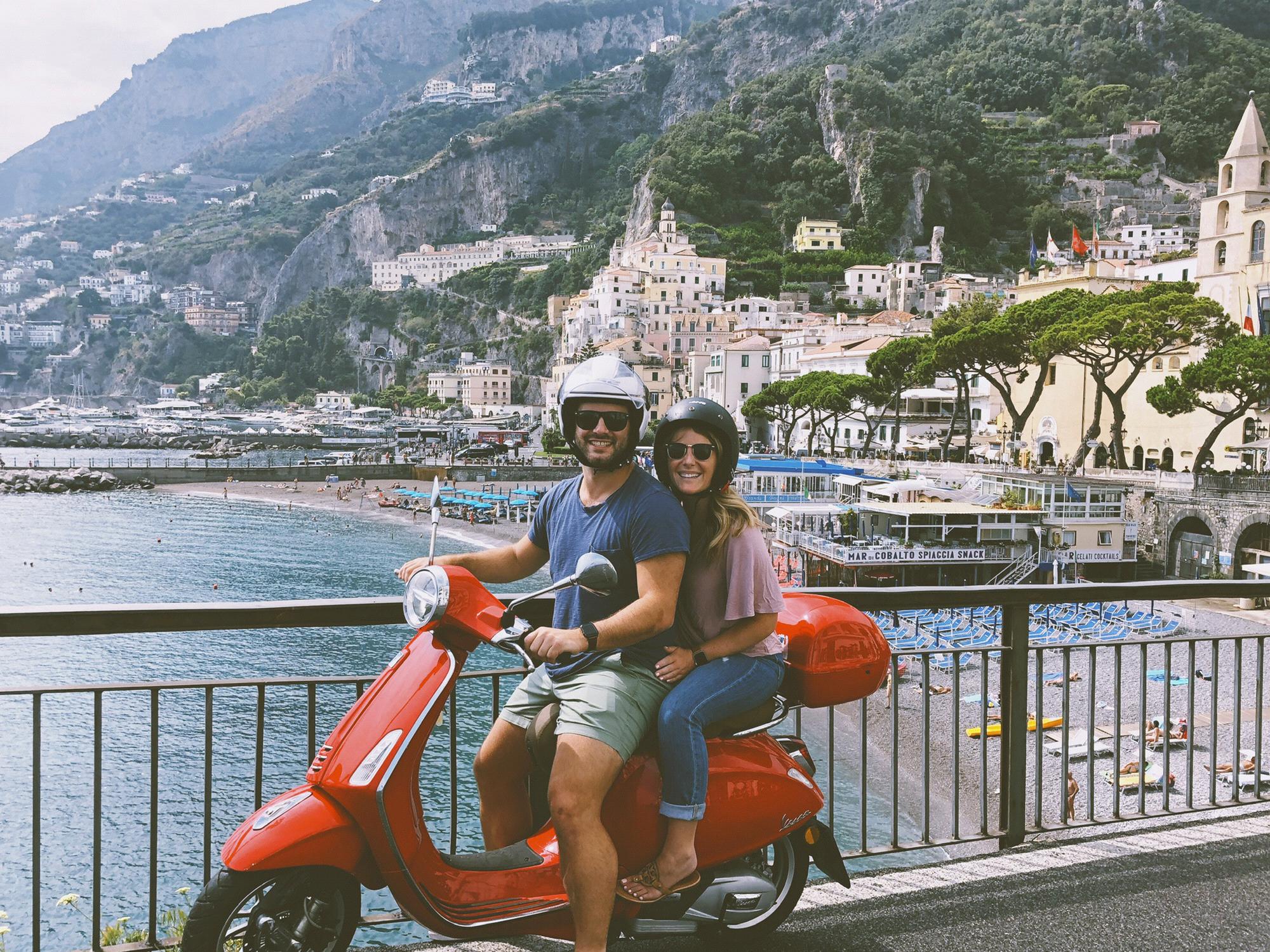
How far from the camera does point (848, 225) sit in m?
98.3

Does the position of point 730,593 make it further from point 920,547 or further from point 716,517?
point 920,547

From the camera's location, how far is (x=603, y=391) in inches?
104

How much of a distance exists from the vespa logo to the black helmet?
0.95 meters

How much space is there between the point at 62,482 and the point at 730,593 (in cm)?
7012

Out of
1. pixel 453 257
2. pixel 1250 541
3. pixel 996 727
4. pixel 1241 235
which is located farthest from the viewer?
pixel 453 257

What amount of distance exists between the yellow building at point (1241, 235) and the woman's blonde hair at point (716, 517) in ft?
131

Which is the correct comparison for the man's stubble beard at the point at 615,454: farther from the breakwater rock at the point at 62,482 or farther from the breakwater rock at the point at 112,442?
the breakwater rock at the point at 112,442

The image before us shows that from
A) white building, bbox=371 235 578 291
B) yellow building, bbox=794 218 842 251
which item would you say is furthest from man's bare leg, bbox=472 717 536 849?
white building, bbox=371 235 578 291

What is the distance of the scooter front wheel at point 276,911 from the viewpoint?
226 cm

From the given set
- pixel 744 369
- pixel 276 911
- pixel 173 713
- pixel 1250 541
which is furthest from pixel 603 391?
pixel 744 369

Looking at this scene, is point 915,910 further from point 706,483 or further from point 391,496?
point 391,496

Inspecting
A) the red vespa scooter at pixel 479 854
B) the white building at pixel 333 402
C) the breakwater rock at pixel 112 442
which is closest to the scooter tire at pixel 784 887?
the red vespa scooter at pixel 479 854

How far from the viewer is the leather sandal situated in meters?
2.58

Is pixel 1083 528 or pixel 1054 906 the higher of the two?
pixel 1054 906
